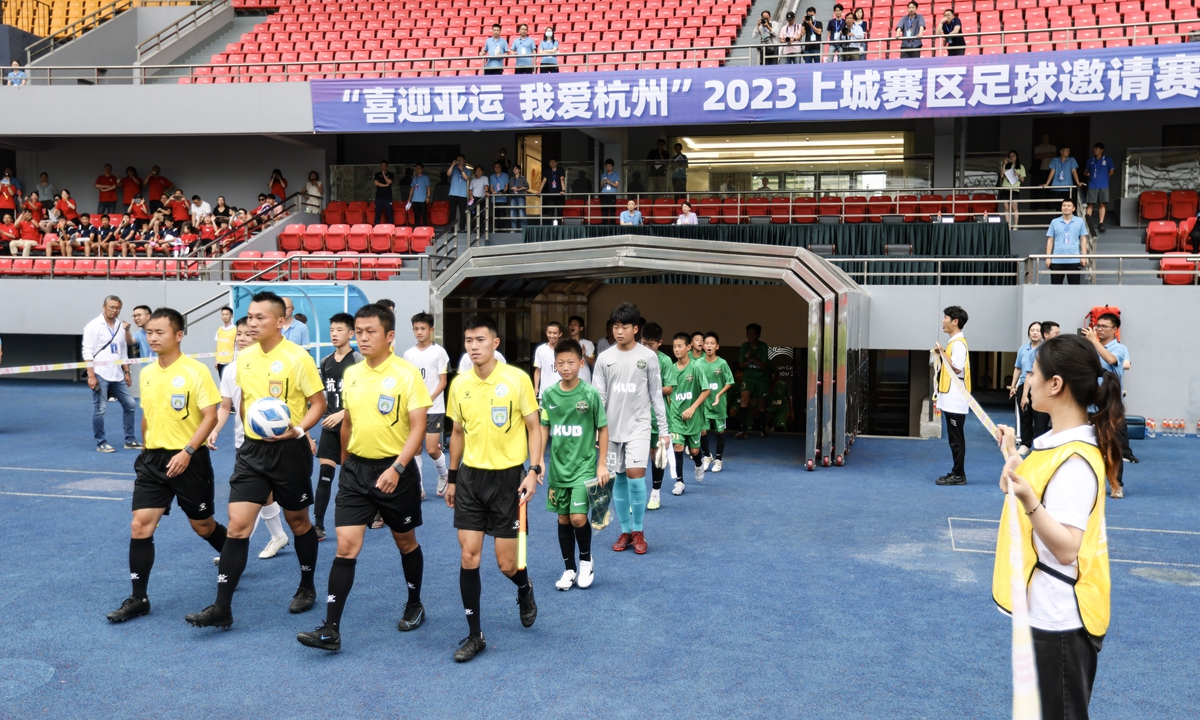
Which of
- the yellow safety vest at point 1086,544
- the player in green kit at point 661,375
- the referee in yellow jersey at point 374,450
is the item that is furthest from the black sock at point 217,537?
the yellow safety vest at point 1086,544

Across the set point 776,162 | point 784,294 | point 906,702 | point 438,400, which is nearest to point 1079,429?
point 906,702

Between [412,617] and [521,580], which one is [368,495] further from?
[521,580]

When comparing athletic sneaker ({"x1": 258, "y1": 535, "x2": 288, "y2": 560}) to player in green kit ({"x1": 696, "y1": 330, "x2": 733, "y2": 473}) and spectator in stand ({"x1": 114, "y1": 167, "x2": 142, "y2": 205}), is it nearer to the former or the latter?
player in green kit ({"x1": 696, "y1": 330, "x2": 733, "y2": 473})

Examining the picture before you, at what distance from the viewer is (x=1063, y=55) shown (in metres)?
16.7

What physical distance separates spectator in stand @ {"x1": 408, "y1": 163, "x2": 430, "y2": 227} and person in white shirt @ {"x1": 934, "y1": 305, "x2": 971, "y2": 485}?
14281mm

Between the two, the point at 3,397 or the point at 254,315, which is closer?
the point at 254,315

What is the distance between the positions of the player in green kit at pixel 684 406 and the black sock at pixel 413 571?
441cm

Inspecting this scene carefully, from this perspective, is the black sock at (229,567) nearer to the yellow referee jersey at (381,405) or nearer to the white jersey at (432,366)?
the yellow referee jersey at (381,405)

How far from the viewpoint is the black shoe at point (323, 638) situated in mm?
4969

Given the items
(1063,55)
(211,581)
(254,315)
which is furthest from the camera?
(1063,55)

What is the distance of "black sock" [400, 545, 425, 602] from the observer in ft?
17.8

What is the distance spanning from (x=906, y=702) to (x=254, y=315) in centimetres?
421

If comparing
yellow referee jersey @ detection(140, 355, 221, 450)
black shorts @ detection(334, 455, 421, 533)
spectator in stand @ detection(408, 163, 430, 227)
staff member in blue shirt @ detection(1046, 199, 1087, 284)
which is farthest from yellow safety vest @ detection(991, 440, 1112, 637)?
spectator in stand @ detection(408, 163, 430, 227)

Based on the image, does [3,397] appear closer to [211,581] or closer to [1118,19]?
[211,581]
